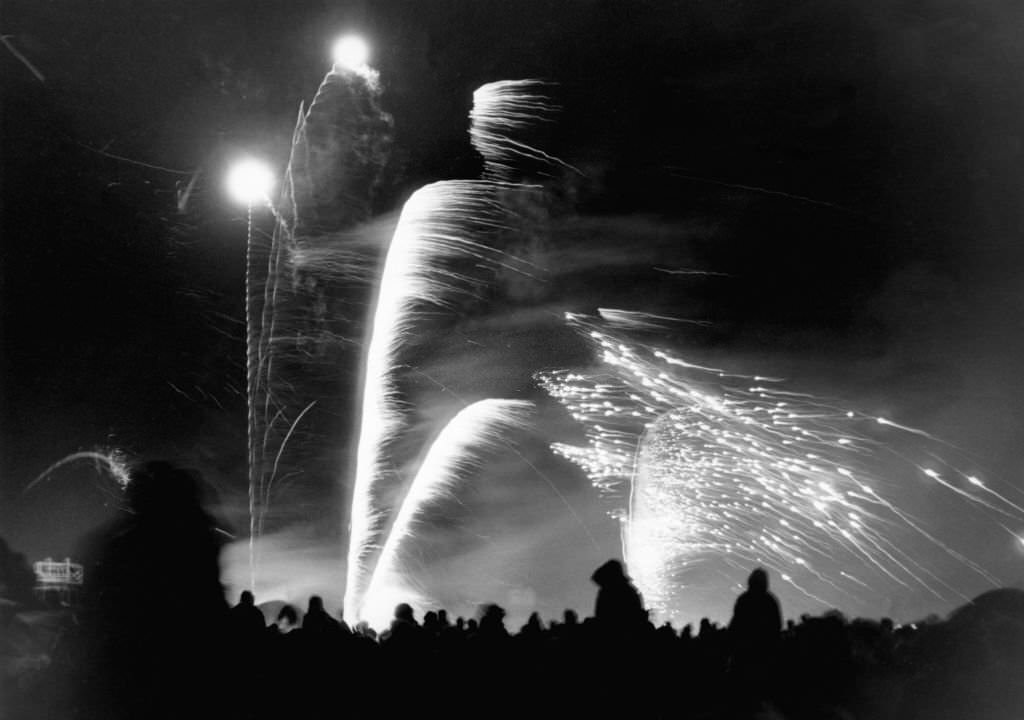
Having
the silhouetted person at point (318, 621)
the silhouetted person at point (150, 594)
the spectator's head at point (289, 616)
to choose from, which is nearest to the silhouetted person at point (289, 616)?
the spectator's head at point (289, 616)

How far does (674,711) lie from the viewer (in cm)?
504

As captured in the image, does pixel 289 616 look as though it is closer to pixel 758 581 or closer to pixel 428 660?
pixel 428 660

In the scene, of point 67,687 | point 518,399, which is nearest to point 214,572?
point 67,687

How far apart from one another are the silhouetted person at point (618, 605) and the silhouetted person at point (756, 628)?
0.60 m

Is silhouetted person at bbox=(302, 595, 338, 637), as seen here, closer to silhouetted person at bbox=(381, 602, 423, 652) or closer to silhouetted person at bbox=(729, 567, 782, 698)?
silhouetted person at bbox=(381, 602, 423, 652)

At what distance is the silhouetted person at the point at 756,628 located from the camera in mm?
5188

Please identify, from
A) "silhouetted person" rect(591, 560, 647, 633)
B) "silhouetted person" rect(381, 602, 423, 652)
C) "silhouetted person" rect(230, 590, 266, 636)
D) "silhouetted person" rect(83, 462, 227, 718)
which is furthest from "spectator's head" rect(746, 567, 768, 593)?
"silhouetted person" rect(83, 462, 227, 718)

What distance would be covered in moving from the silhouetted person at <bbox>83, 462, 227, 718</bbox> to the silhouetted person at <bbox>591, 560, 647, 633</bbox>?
2.42m

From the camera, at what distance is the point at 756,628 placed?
5.35m

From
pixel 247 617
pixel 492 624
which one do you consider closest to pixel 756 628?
pixel 492 624

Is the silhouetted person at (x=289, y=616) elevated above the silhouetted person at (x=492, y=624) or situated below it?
above

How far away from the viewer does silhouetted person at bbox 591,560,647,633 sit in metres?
5.29

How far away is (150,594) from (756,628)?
3625 mm

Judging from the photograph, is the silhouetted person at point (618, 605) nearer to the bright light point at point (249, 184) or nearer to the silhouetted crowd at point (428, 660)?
the silhouetted crowd at point (428, 660)
